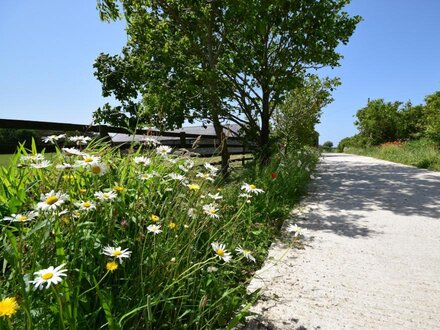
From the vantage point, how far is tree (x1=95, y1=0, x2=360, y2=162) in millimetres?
7098

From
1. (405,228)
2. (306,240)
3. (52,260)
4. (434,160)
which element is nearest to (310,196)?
(405,228)

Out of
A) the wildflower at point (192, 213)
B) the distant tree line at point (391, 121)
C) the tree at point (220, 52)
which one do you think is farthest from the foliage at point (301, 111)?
the distant tree line at point (391, 121)

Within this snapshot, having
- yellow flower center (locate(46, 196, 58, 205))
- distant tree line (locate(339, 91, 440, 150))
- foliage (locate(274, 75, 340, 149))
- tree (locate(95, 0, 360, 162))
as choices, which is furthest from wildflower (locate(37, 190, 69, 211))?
distant tree line (locate(339, 91, 440, 150))

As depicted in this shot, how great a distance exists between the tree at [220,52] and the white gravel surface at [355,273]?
4.05 meters

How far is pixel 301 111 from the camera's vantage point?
42.8 ft

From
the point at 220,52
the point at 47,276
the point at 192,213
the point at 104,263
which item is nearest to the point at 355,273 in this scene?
the point at 192,213

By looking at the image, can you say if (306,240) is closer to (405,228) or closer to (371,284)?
(371,284)

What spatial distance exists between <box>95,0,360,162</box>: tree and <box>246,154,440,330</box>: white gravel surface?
159 inches

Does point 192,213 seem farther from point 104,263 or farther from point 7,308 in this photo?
point 7,308

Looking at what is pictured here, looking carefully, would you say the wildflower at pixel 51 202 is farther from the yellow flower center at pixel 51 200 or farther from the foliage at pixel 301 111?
the foliage at pixel 301 111

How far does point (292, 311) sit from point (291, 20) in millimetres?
7160

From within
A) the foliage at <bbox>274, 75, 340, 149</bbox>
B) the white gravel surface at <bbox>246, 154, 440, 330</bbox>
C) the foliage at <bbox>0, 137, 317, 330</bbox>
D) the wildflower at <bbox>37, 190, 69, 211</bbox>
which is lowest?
the white gravel surface at <bbox>246, 154, 440, 330</bbox>

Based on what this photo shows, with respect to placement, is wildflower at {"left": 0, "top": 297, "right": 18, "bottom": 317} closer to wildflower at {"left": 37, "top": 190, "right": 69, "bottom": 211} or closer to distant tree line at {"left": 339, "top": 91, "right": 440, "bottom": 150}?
wildflower at {"left": 37, "top": 190, "right": 69, "bottom": 211}

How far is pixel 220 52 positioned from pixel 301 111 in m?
6.10
